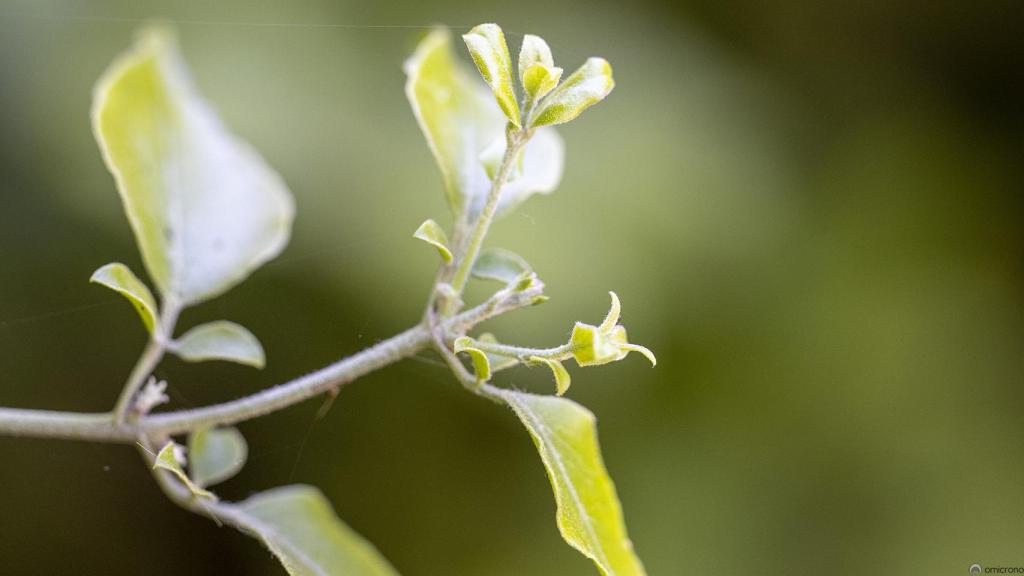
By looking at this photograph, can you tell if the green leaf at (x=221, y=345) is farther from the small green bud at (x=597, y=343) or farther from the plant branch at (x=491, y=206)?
the small green bud at (x=597, y=343)

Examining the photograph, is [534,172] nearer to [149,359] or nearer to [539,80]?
[539,80]

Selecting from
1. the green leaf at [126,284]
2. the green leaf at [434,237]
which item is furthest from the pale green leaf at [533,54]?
the green leaf at [126,284]

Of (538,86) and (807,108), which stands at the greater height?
(807,108)

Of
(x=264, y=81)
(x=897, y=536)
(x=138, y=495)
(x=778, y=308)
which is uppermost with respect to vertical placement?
(x=264, y=81)

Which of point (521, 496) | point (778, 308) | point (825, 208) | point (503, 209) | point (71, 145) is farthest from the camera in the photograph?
point (825, 208)

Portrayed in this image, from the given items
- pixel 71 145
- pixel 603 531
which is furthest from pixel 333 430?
pixel 603 531

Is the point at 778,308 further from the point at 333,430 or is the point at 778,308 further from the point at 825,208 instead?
the point at 333,430

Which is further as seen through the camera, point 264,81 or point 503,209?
point 264,81
